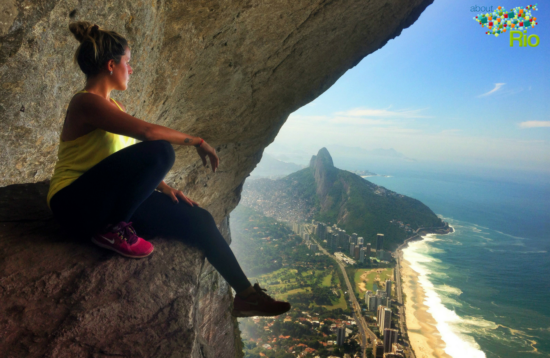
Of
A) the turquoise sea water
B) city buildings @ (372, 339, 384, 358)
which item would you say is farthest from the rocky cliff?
the turquoise sea water

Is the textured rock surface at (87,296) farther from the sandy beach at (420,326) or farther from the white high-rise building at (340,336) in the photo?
the sandy beach at (420,326)

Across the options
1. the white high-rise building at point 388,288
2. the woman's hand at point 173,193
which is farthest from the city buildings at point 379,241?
the woman's hand at point 173,193

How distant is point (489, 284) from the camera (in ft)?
85.2

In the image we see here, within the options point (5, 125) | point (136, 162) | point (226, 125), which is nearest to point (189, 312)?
point (136, 162)

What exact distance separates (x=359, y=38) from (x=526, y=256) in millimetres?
42021

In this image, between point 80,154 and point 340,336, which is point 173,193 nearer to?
point 80,154

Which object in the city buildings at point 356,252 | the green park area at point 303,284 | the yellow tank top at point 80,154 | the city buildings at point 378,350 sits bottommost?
the green park area at point 303,284

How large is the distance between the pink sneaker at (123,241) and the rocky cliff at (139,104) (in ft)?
0.21

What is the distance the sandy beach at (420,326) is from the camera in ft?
49.5

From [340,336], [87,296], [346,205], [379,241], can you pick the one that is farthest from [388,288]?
[87,296]

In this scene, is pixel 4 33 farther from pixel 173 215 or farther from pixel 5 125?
pixel 173 215

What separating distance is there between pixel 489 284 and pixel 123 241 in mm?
33493

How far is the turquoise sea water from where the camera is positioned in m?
17.1

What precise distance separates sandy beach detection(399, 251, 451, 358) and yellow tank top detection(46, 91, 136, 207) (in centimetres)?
1827
